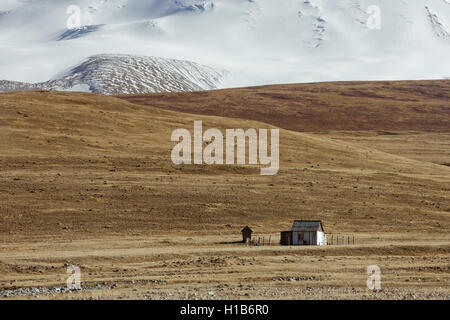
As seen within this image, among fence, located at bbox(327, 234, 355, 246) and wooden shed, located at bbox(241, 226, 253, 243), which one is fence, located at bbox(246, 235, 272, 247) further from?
fence, located at bbox(327, 234, 355, 246)

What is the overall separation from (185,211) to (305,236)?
10171 mm

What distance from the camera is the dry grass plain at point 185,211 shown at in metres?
27.6

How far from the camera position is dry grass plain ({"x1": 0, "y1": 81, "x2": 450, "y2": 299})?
27625 mm

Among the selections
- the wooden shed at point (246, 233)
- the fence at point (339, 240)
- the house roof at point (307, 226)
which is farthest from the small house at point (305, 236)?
the wooden shed at point (246, 233)

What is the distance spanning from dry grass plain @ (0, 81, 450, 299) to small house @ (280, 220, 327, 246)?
1363mm

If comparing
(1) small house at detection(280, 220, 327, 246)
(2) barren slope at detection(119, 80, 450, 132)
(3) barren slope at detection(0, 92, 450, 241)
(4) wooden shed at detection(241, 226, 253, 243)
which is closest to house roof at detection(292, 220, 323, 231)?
(1) small house at detection(280, 220, 327, 246)

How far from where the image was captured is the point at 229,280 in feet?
90.8

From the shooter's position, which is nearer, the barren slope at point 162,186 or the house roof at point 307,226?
the house roof at point 307,226

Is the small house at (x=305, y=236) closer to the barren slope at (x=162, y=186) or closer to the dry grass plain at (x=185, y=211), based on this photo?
the dry grass plain at (x=185, y=211)

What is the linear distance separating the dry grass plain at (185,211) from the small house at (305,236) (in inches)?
53.6

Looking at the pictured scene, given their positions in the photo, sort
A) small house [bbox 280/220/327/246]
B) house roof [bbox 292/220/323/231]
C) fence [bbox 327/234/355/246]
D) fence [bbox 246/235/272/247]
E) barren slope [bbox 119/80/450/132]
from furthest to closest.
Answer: barren slope [bbox 119/80/450/132] < fence [bbox 327/234/355/246] < house roof [bbox 292/220/323/231] < small house [bbox 280/220/327/246] < fence [bbox 246/235/272/247]

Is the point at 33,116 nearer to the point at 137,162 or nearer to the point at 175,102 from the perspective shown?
the point at 137,162

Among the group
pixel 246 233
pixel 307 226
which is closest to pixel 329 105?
pixel 307 226

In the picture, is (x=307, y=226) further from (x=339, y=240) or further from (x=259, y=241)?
(x=259, y=241)
